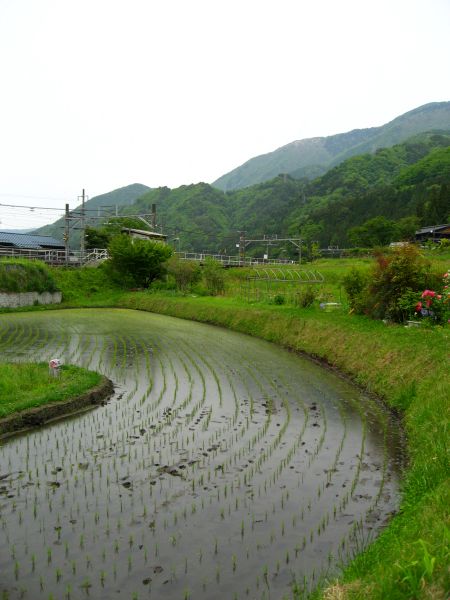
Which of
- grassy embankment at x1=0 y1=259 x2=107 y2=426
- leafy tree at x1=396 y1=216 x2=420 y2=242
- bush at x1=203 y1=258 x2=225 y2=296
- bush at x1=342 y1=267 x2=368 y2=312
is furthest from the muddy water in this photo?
leafy tree at x1=396 y1=216 x2=420 y2=242

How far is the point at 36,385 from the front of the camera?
11531 mm

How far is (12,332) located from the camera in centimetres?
2203

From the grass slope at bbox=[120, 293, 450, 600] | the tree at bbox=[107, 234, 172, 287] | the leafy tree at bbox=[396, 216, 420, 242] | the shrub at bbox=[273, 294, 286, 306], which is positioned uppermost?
the leafy tree at bbox=[396, 216, 420, 242]

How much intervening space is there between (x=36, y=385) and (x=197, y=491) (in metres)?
6.29

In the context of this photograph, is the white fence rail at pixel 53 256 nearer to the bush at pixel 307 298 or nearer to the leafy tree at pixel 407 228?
the bush at pixel 307 298

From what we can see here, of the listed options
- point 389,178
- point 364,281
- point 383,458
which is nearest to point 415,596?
point 383,458

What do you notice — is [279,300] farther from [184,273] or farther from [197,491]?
[197,491]

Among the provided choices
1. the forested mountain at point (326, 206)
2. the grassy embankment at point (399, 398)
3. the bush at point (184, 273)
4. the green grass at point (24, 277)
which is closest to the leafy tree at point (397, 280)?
the grassy embankment at point (399, 398)

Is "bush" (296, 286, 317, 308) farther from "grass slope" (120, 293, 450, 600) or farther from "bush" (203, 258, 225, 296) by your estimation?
"bush" (203, 258, 225, 296)

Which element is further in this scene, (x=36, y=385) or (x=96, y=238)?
(x=96, y=238)

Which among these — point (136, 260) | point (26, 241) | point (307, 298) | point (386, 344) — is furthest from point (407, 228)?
point (26, 241)

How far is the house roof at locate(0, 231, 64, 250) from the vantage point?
162 feet

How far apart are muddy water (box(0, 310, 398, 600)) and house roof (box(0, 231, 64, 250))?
41.7 meters

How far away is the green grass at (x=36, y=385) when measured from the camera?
1015cm
